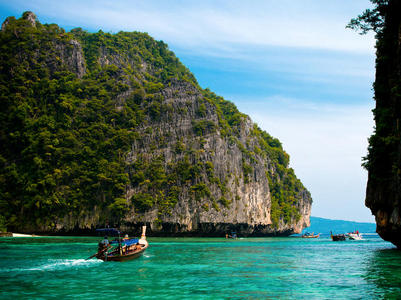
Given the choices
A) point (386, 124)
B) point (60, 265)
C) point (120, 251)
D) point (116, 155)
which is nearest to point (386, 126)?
point (386, 124)

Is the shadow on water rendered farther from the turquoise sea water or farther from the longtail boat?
the longtail boat

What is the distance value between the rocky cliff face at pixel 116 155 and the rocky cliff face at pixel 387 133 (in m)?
46.5

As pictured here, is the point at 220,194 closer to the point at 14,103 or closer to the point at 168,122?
the point at 168,122

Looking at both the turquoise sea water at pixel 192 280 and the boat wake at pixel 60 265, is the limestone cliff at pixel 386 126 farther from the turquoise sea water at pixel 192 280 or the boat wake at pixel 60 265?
the boat wake at pixel 60 265

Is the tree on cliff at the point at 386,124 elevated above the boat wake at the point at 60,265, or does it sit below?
above

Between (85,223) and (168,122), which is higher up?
(168,122)

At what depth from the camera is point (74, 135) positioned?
82562mm

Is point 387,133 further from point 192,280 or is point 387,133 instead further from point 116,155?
point 116,155

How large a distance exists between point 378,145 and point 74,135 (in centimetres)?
6373

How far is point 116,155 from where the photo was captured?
80750 millimetres

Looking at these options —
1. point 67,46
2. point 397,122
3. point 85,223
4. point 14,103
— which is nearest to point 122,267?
point 397,122

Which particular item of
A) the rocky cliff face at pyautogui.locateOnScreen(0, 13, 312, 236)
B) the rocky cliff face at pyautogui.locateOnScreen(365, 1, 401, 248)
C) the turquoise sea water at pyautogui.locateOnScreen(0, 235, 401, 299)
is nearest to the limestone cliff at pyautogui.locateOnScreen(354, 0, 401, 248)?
the rocky cliff face at pyautogui.locateOnScreen(365, 1, 401, 248)

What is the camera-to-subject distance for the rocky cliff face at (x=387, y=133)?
94.8 feet

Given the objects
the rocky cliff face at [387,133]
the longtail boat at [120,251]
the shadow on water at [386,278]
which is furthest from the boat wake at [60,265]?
the rocky cliff face at [387,133]
